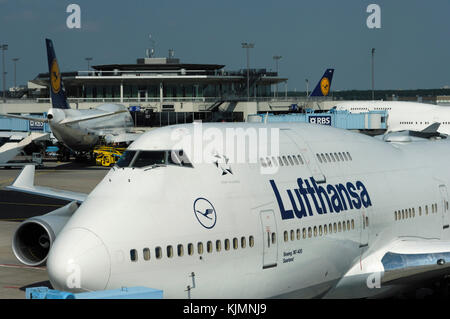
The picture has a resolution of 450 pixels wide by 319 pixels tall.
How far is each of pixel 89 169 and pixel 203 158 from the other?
58.9 metres

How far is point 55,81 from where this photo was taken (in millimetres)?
72125

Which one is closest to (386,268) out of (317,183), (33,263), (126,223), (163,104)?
(317,183)

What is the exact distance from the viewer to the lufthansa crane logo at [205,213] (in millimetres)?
15807

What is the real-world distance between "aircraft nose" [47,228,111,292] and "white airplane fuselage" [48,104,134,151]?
58.6m

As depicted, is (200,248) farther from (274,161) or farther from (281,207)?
(274,161)

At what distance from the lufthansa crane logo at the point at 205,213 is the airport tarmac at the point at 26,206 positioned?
10.5 metres

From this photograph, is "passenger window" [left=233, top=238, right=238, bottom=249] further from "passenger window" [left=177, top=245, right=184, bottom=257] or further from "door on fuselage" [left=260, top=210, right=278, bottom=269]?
"passenger window" [left=177, top=245, right=184, bottom=257]

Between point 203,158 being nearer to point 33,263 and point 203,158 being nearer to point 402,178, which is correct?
point 33,263

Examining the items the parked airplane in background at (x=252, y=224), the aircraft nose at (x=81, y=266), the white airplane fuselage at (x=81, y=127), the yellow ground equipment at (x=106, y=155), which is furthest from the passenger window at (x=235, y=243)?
the yellow ground equipment at (x=106, y=155)

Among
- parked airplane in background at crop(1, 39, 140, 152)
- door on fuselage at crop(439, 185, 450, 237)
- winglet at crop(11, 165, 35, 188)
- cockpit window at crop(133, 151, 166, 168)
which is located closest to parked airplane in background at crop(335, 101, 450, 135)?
parked airplane in background at crop(1, 39, 140, 152)

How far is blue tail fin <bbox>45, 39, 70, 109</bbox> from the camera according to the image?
72188 mm

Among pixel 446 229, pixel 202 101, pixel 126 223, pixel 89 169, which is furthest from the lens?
pixel 202 101

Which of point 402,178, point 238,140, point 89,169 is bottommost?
point 89,169

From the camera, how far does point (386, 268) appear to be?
66.7 ft
